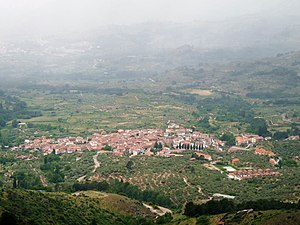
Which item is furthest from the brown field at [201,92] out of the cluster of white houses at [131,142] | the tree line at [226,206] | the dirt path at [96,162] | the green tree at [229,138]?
the tree line at [226,206]

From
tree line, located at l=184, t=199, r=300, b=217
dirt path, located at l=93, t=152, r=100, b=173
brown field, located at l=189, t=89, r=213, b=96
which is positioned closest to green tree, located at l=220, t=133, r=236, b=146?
dirt path, located at l=93, t=152, r=100, b=173

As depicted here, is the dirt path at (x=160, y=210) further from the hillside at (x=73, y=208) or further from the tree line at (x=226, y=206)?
the tree line at (x=226, y=206)

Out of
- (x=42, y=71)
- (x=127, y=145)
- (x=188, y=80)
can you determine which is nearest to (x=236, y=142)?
(x=127, y=145)

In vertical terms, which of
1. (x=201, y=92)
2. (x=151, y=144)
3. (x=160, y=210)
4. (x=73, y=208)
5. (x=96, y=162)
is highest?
(x=73, y=208)

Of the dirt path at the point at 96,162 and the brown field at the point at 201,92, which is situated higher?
the dirt path at the point at 96,162

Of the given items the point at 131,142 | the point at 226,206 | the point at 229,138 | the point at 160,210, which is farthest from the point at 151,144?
the point at 226,206

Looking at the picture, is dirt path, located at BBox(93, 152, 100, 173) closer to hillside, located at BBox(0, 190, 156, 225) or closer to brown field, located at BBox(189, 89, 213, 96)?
hillside, located at BBox(0, 190, 156, 225)

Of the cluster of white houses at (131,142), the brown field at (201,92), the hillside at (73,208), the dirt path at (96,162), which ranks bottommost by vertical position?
the brown field at (201,92)

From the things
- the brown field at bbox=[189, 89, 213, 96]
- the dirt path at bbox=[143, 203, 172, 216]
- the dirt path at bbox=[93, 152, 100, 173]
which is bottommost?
the brown field at bbox=[189, 89, 213, 96]

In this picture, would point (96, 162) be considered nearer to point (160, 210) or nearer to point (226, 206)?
point (160, 210)

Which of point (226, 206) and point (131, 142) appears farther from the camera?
point (131, 142)

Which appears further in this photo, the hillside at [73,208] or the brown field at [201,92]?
the brown field at [201,92]
